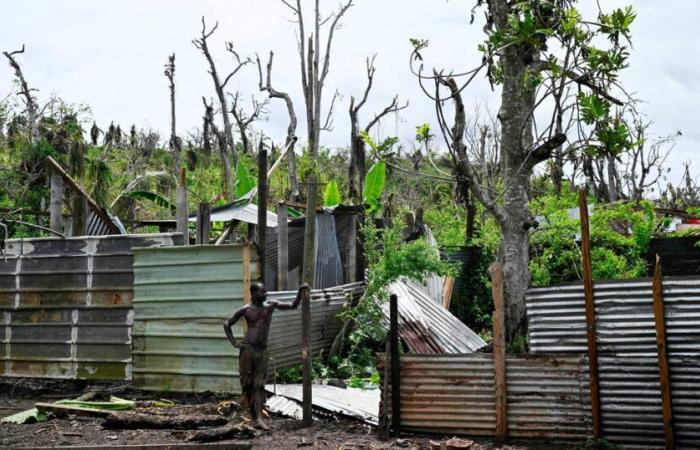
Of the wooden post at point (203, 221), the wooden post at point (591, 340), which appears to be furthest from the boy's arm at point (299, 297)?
the wooden post at point (203, 221)

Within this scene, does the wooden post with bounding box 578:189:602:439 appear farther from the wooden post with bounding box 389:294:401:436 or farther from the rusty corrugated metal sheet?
the wooden post with bounding box 389:294:401:436

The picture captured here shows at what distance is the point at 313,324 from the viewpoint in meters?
12.0

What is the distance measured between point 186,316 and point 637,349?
6.00m

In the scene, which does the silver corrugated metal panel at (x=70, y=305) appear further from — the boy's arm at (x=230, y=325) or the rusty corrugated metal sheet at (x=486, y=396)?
the rusty corrugated metal sheet at (x=486, y=396)

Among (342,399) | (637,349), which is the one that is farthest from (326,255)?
(637,349)

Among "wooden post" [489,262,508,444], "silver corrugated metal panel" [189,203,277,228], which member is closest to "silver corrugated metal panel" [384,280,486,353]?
"silver corrugated metal panel" [189,203,277,228]

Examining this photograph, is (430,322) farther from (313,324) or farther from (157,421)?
(157,421)

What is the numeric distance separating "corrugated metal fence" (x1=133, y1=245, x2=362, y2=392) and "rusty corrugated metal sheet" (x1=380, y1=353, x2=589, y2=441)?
9.87ft

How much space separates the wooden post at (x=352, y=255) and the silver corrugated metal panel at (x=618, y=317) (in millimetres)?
6031

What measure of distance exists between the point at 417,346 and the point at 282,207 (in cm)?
312

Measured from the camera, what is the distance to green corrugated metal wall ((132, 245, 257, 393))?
10477 mm

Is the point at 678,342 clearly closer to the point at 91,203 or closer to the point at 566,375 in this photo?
the point at 566,375

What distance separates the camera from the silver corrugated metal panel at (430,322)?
1308 centimetres

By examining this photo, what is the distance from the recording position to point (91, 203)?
13.5 metres
